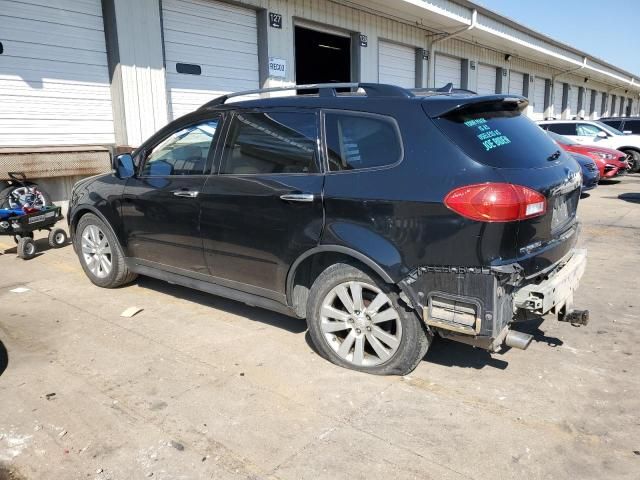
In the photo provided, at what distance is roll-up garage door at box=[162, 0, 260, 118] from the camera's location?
10195 mm

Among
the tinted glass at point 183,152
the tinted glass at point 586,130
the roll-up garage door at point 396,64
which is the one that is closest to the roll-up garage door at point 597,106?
the tinted glass at point 586,130

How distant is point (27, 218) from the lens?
6586 mm

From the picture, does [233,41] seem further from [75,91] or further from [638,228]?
[638,228]

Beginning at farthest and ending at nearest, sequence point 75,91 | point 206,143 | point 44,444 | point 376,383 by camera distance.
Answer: point 75,91
point 206,143
point 376,383
point 44,444

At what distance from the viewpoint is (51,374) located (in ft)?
11.5

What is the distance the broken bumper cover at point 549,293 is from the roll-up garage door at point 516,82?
22515mm

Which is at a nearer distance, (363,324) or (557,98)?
(363,324)

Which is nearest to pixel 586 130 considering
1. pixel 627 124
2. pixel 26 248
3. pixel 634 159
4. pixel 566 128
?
pixel 566 128

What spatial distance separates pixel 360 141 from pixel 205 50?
Result: 8.52m

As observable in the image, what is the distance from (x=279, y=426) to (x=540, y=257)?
1.81 metres

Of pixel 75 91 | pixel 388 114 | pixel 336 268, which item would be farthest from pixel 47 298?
pixel 75 91

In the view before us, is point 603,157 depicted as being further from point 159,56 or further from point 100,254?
point 100,254

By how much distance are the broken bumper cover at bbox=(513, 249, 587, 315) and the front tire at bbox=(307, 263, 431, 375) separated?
60 cm

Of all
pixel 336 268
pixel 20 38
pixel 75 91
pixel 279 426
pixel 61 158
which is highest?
pixel 20 38
